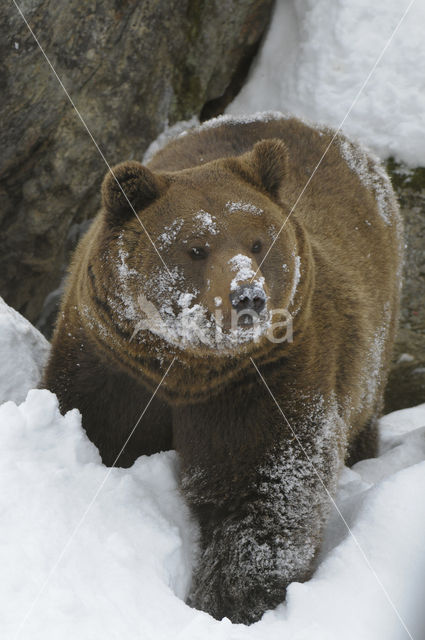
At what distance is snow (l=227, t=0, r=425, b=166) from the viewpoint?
5906mm

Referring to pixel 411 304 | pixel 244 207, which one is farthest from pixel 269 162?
pixel 411 304

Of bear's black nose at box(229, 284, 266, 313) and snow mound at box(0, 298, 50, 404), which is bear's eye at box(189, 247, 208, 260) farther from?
snow mound at box(0, 298, 50, 404)

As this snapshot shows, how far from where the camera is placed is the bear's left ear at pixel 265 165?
3.11 meters

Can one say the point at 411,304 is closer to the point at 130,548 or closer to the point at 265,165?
Result: the point at 265,165

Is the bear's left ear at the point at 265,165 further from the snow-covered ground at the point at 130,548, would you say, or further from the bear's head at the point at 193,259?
the snow-covered ground at the point at 130,548

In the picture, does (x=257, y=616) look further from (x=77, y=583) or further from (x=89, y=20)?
(x=89, y=20)

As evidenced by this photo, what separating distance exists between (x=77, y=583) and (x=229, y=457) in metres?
0.97

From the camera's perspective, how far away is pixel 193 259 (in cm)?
279

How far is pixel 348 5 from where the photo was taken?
5.91m

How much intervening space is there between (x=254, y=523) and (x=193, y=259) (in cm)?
118

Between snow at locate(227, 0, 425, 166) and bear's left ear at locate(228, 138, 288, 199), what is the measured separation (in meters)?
2.85

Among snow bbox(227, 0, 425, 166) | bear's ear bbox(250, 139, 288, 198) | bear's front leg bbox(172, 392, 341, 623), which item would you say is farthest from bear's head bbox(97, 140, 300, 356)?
snow bbox(227, 0, 425, 166)

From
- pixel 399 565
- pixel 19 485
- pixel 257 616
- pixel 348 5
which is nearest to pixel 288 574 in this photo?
pixel 257 616

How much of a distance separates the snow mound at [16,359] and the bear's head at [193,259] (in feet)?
4.23
